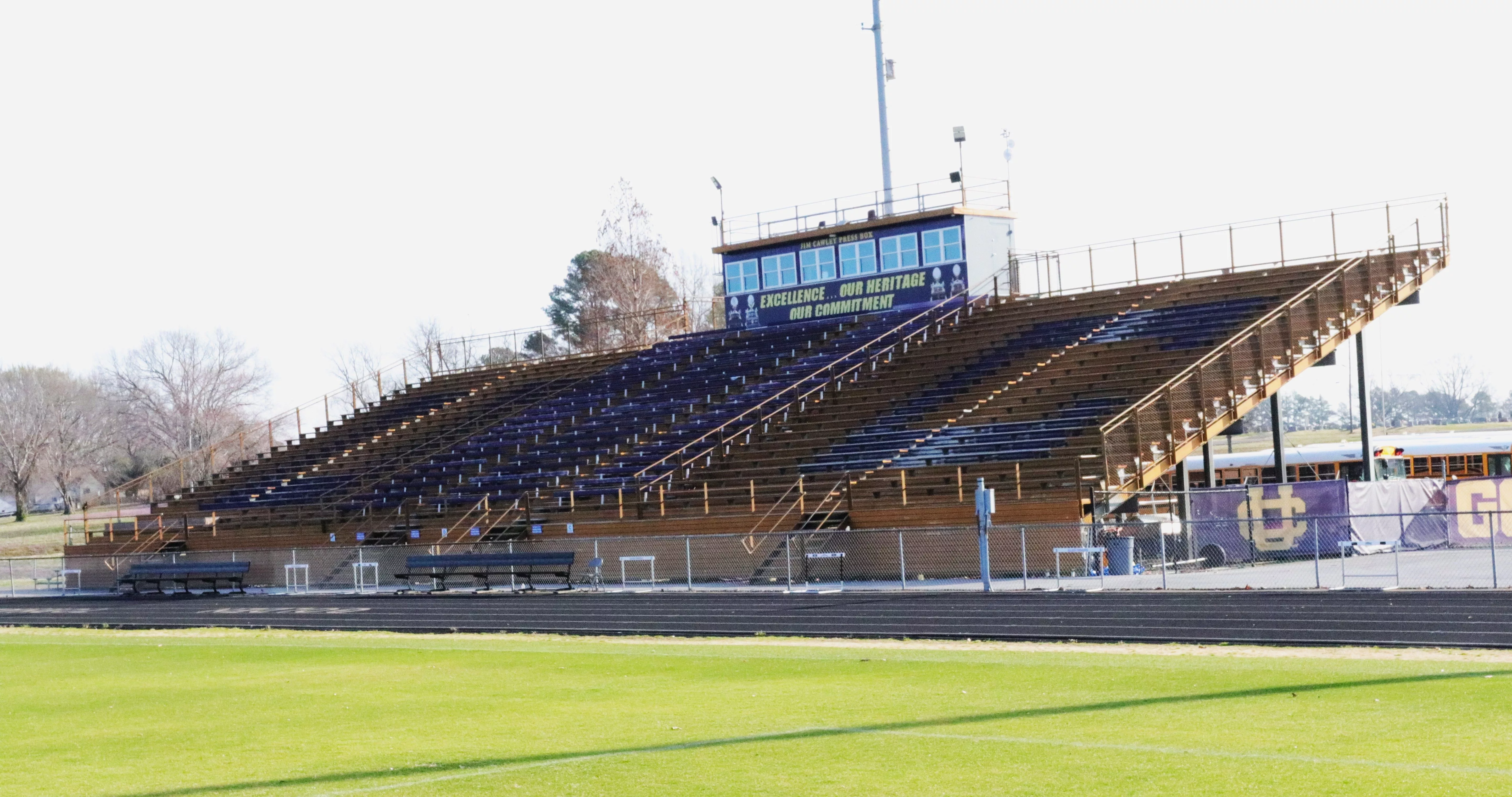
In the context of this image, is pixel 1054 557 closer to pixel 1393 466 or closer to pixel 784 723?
pixel 784 723

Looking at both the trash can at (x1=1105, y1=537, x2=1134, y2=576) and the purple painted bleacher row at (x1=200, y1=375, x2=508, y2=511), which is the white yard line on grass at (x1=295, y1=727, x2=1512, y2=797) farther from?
the purple painted bleacher row at (x1=200, y1=375, x2=508, y2=511)

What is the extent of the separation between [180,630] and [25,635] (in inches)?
117

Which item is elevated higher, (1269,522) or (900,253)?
(900,253)

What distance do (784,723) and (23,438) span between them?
87.0 metres

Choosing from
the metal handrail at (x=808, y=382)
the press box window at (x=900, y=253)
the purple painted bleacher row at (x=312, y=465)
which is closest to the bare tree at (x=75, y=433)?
the purple painted bleacher row at (x=312, y=465)

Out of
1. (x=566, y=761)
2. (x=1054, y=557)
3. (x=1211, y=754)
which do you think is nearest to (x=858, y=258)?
(x=1054, y=557)

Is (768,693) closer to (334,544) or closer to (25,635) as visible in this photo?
(25,635)

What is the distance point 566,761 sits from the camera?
11.4 m

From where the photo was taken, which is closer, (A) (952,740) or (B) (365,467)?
(A) (952,740)

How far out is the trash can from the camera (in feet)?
97.5

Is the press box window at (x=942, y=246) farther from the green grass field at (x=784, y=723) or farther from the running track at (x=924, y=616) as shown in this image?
the green grass field at (x=784, y=723)

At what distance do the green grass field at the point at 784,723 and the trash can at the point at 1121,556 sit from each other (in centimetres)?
1019

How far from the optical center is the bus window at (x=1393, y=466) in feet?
152

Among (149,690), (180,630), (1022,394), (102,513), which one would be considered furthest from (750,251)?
(102,513)
